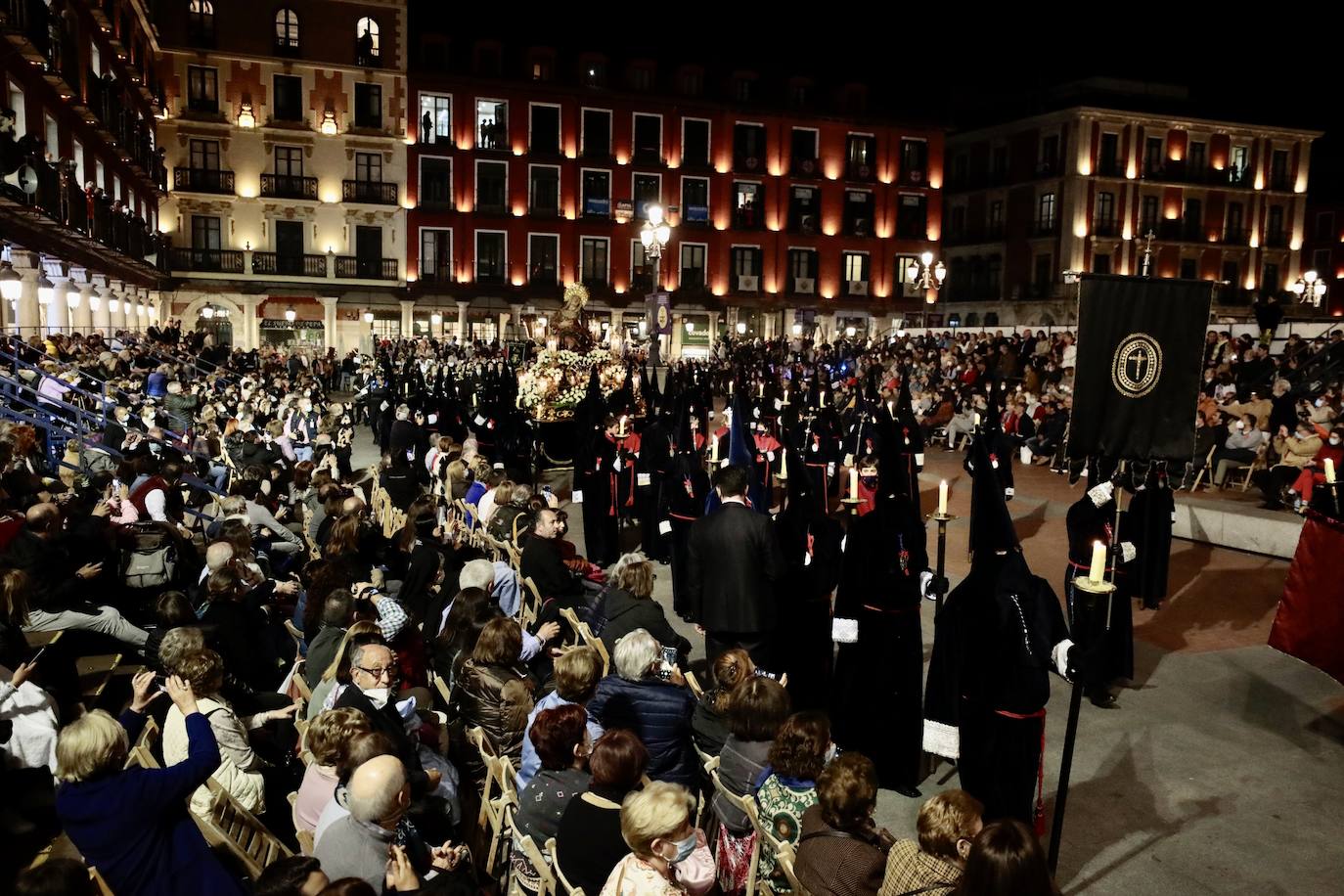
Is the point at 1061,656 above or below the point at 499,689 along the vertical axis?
above

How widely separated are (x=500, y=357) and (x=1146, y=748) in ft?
81.9

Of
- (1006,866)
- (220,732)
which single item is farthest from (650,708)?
(1006,866)

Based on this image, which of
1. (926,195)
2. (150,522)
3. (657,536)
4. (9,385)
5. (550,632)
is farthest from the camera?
(926,195)

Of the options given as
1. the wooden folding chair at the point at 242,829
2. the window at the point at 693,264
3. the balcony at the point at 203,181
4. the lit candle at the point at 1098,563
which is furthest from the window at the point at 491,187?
the lit candle at the point at 1098,563

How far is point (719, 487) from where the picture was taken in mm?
6449

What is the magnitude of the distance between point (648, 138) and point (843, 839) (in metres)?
43.7

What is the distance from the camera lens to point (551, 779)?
4.04 metres

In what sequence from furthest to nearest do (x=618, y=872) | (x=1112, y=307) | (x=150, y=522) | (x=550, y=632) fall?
(x=150, y=522)
(x=550, y=632)
(x=1112, y=307)
(x=618, y=872)

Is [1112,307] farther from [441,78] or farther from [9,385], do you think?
[441,78]

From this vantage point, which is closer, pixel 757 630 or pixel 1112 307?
pixel 1112 307

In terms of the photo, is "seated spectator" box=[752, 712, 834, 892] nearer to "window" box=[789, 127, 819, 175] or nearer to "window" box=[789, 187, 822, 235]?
"window" box=[789, 187, 822, 235]

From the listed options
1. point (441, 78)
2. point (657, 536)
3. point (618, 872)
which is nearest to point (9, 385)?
point (657, 536)

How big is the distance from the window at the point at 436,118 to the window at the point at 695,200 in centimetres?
1085

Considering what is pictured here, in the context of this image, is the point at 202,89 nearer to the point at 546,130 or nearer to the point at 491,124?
the point at 491,124
